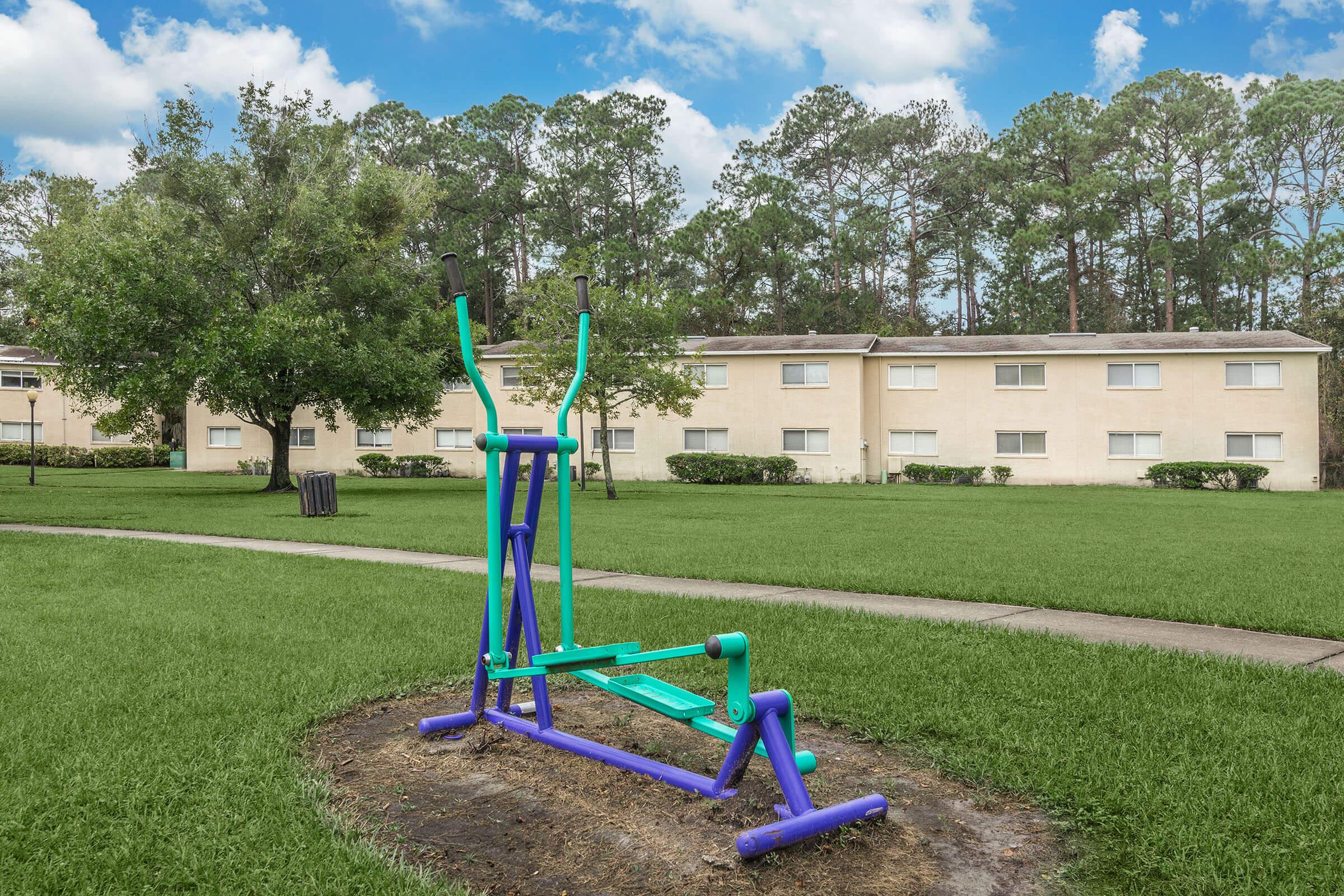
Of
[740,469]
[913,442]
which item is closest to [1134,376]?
[913,442]

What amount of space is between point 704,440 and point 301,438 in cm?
1693

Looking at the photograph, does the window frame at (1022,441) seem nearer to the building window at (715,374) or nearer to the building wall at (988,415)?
the building wall at (988,415)

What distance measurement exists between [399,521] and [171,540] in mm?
3975

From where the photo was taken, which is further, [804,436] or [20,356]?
[20,356]

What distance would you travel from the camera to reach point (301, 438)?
1539 inches

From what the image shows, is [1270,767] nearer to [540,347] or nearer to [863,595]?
[863,595]

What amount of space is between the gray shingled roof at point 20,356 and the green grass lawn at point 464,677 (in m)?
43.6

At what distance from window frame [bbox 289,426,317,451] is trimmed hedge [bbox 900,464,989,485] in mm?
23284

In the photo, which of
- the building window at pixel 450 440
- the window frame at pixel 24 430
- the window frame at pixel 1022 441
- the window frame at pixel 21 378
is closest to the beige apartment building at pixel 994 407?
the window frame at pixel 1022 441

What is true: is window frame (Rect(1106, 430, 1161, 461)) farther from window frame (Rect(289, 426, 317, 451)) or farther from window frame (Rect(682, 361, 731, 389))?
window frame (Rect(289, 426, 317, 451))

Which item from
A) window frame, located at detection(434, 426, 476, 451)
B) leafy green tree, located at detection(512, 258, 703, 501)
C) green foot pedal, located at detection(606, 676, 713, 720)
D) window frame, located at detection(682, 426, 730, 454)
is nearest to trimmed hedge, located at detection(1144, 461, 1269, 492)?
window frame, located at detection(682, 426, 730, 454)

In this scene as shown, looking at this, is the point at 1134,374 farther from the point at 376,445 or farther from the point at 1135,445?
the point at 376,445

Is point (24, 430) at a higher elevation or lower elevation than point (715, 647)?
higher

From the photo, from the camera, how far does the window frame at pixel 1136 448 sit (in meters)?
31.1
